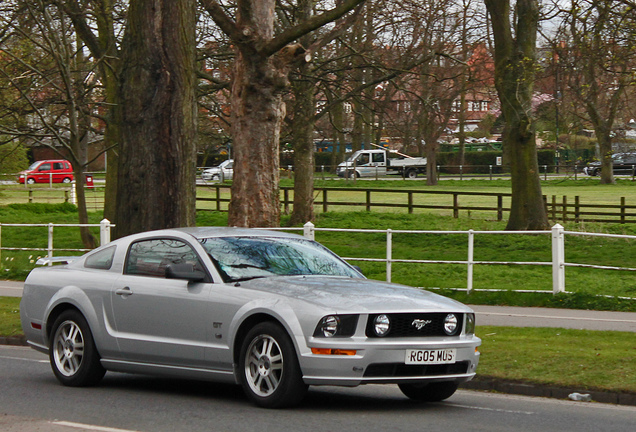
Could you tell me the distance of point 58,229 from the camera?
34625 millimetres

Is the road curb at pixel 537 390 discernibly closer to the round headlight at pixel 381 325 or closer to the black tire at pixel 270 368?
the round headlight at pixel 381 325

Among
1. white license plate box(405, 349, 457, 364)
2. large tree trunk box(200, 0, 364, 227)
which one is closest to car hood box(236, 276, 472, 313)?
white license plate box(405, 349, 457, 364)

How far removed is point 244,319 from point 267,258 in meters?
0.92

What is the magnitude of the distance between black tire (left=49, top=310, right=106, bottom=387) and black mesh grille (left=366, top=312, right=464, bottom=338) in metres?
3.01

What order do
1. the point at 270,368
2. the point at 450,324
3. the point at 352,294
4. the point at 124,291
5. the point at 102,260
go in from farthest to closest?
1. the point at 102,260
2. the point at 124,291
3. the point at 450,324
4. the point at 352,294
5. the point at 270,368

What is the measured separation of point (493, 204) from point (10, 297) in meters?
28.9

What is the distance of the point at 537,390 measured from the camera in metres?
8.89

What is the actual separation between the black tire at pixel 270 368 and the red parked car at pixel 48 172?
59535mm

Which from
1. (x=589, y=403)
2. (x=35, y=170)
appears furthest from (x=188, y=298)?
(x=35, y=170)

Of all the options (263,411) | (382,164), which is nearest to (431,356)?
(263,411)

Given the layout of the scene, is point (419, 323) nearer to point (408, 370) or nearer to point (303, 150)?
point (408, 370)

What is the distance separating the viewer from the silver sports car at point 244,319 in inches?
286

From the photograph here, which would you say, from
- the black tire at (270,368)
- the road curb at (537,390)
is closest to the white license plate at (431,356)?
the black tire at (270,368)

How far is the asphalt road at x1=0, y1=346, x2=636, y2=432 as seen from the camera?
703cm
